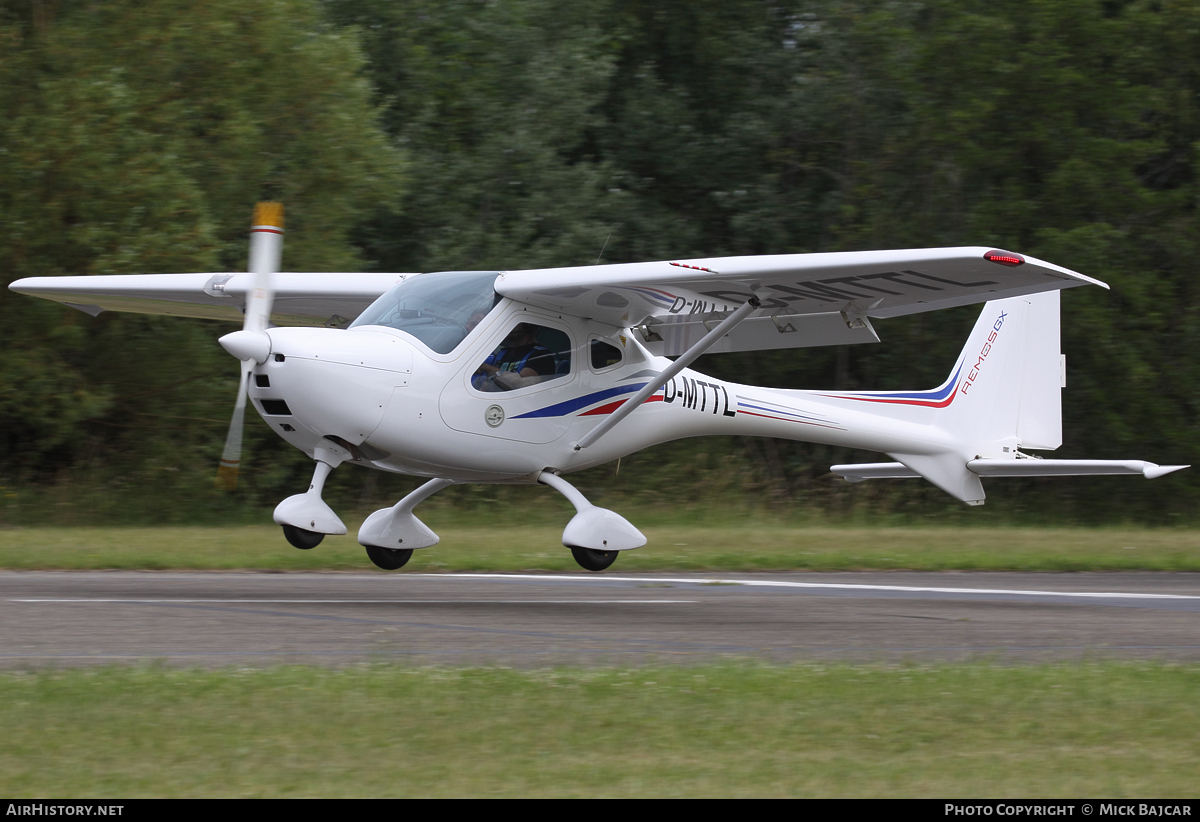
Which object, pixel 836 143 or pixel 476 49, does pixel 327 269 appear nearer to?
pixel 476 49

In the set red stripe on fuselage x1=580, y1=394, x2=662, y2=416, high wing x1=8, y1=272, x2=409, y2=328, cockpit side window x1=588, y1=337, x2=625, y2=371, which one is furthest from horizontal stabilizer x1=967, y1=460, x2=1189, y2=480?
high wing x1=8, y1=272, x2=409, y2=328

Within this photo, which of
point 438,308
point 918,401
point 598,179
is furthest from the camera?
point 598,179

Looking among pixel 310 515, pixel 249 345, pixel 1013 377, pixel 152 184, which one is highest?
pixel 152 184

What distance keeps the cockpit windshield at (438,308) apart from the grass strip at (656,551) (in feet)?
9.66

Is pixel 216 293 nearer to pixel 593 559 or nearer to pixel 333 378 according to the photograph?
pixel 333 378

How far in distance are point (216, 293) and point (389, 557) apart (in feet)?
10.6

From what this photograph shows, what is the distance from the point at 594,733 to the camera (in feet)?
15.8

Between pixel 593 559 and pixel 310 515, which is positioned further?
pixel 593 559

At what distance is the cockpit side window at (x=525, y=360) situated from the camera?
10.4 meters

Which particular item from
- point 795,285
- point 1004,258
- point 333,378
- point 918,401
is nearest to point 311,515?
point 333,378

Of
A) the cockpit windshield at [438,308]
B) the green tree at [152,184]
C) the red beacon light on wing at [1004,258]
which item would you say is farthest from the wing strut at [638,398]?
the green tree at [152,184]

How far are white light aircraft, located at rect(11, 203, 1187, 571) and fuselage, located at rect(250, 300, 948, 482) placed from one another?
2 centimetres

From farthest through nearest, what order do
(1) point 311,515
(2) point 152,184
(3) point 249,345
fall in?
(2) point 152,184
(1) point 311,515
(3) point 249,345
